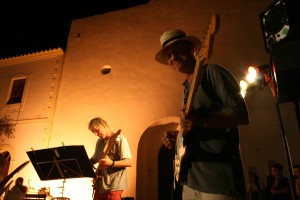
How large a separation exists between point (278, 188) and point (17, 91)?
10.1 meters

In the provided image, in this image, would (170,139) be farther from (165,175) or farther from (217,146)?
(165,175)

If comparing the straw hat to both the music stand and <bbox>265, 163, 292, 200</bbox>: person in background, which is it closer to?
the music stand

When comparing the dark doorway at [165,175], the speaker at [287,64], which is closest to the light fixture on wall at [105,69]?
the dark doorway at [165,175]

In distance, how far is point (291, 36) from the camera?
248 centimetres

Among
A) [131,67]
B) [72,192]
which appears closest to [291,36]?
[131,67]

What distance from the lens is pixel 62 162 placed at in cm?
480

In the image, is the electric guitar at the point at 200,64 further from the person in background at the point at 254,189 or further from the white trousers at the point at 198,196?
the person in background at the point at 254,189

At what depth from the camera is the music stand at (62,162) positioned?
4.56m

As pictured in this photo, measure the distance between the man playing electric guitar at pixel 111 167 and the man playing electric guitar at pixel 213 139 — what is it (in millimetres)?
2666

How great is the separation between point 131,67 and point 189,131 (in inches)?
285

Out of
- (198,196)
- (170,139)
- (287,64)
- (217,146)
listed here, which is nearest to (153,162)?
(170,139)

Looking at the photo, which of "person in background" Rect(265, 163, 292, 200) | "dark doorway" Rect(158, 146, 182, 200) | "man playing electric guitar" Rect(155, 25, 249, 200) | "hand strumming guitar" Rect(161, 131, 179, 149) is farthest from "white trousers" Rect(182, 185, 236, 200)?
"dark doorway" Rect(158, 146, 182, 200)

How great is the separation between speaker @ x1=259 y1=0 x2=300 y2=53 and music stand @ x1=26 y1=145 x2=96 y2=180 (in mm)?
3234

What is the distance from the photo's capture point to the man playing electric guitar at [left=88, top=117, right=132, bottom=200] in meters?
4.41
